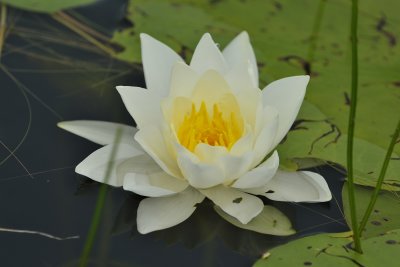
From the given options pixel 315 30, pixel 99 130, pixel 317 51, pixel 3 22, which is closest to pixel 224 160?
pixel 99 130

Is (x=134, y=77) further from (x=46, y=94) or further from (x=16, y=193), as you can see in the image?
(x=16, y=193)

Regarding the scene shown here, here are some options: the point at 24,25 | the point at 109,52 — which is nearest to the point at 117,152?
the point at 109,52

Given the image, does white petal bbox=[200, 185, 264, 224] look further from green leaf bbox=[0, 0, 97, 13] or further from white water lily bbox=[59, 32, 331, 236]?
green leaf bbox=[0, 0, 97, 13]

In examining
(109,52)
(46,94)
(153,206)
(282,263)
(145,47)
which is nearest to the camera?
(282,263)

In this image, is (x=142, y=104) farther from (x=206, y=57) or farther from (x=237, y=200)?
(x=237, y=200)

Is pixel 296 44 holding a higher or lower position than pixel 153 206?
higher

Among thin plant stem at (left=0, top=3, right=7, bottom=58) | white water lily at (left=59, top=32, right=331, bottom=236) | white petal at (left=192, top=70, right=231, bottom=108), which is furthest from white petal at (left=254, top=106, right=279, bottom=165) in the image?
thin plant stem at (left=0, top=3, right=7, bottom=58)
